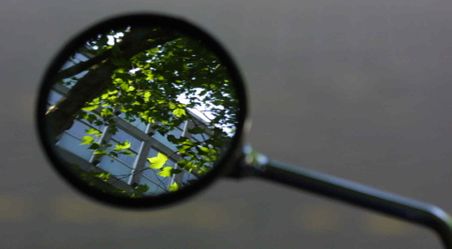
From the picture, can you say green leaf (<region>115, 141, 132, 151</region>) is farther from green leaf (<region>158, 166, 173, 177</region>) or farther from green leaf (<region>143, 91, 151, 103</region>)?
green leaf (<region>143, 91, 151, 103</region>)

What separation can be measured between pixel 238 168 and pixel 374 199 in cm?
12

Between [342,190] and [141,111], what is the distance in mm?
1312

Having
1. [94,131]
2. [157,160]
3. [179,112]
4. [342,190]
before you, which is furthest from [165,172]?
[342,190]

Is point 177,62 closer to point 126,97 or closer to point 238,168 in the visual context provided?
point 126,97

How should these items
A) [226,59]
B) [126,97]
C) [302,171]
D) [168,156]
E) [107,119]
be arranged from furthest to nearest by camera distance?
[126,97], [107,119], [168,156], [226,59], [302,171]

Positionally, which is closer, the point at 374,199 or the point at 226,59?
the point at 374,199

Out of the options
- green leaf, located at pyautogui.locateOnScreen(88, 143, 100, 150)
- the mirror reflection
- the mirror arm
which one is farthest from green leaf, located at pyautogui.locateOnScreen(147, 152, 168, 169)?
the mirror arm

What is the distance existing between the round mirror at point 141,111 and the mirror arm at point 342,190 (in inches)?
1.2

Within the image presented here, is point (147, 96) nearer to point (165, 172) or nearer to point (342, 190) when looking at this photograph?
point (165, 172)

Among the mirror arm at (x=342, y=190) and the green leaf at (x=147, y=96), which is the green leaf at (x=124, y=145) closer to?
the green leaf at (x=147, y=96)

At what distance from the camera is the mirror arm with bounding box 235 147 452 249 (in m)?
0.51

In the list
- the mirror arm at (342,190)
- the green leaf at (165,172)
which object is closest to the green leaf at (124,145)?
the green leaf at (165,172)

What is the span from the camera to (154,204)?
0.60 meters

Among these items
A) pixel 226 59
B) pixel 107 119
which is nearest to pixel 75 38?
pixel 226 59
